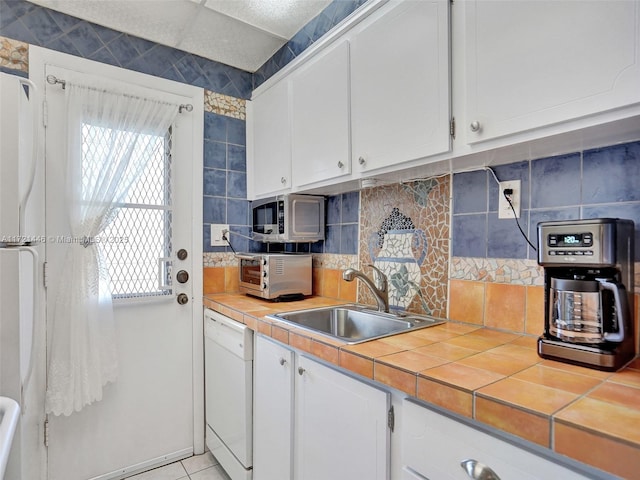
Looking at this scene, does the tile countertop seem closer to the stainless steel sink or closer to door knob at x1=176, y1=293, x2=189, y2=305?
the stainless steel sink

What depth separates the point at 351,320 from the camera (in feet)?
5.75

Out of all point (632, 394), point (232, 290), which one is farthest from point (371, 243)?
point (632, 394)

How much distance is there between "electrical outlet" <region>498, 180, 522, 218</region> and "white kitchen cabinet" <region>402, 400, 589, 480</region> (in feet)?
2.58

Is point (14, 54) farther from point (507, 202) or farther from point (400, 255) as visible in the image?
point (507, 202)

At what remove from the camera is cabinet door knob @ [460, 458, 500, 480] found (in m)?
0.73

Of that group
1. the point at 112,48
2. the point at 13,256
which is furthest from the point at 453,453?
the point at 112,48

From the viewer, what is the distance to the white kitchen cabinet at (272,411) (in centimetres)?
138

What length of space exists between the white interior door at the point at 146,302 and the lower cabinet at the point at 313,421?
74 centimetres

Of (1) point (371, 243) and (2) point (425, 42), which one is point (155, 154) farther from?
(2) point (425, 42)

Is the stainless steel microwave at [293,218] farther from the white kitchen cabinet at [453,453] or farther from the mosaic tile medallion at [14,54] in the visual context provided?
the mosaic tile medallion at [14,54]

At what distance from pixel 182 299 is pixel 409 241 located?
4.56 ft

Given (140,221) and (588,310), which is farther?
(140,221)

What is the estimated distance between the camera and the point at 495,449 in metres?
0.73

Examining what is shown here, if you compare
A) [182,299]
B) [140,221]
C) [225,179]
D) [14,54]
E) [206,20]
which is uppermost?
[206,20]
